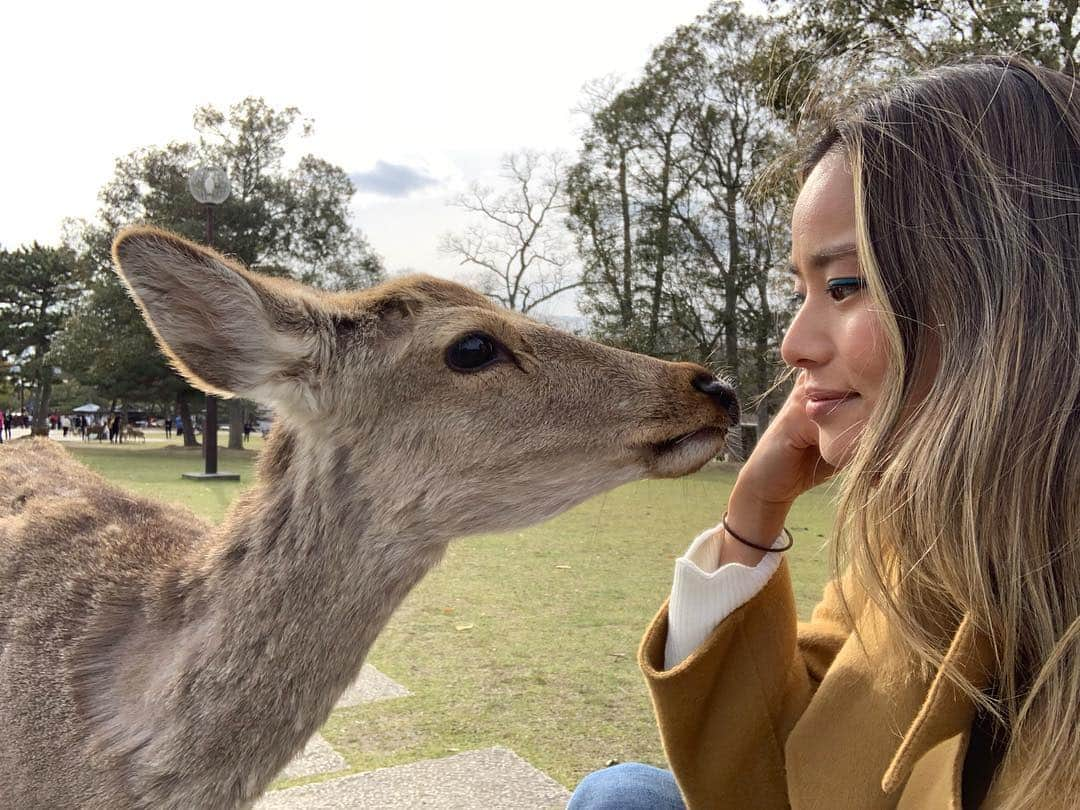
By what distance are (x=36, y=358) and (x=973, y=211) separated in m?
49.5

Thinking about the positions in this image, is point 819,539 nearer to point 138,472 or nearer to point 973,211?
point 973,211

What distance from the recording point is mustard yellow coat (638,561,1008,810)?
1360 mm

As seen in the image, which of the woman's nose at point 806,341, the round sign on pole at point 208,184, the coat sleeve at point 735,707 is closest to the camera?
the woman's nose at point 806,341

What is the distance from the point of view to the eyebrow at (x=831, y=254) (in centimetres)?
142

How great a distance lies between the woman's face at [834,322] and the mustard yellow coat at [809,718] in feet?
1.29

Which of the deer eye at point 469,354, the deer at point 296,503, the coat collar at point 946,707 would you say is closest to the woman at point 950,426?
the coat collar at point 946,707

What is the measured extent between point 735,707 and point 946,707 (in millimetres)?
506

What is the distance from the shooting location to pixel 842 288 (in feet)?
4.74

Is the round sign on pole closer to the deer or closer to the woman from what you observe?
the deer

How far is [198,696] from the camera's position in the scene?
6.17 ft

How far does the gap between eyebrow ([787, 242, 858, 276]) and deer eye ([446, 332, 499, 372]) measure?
94cm

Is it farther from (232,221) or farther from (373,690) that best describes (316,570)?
(232,221)

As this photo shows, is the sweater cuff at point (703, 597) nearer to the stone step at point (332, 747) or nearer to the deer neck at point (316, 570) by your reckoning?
the deer neck at point (316, 570)

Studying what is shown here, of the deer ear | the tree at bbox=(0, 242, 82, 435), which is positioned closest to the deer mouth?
the deer ear
